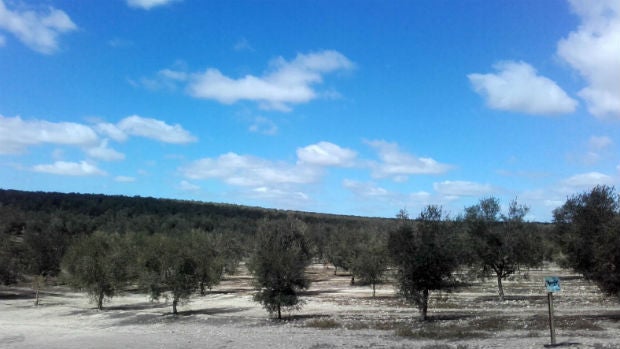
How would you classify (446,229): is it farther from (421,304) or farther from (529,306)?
(529,306)

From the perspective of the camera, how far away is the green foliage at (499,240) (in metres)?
44.2

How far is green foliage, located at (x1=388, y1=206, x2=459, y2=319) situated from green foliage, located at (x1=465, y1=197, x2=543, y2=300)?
11.3 m

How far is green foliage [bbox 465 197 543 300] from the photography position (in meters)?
44.2

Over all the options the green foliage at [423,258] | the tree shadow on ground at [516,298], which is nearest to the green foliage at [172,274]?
the green foliage at [423,258]

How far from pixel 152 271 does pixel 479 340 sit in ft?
99.4

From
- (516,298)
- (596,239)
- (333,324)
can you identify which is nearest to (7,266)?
(333,324)

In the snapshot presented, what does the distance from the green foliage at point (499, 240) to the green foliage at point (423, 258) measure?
11.3 m

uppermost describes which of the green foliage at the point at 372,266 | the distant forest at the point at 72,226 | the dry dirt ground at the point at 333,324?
the distant forest at the point at 72,226

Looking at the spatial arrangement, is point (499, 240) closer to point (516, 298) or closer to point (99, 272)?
point (516, 298)

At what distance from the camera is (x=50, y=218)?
395 ft

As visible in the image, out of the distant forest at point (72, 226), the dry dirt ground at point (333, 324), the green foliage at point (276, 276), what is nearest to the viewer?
the dry dirt ground at point (333, 324)

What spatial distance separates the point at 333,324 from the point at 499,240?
1939 centimetres

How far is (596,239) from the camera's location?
28406 millimetres

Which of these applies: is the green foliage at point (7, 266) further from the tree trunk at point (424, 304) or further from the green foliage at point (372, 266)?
the tree trunk at point (424, 304)
